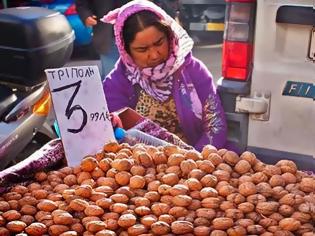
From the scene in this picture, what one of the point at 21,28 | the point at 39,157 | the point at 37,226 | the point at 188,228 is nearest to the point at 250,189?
the point at 188,228

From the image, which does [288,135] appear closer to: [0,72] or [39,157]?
[39,157]

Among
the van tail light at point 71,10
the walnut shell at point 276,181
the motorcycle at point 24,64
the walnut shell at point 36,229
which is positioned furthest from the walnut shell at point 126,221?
the van tail light at point 71,10

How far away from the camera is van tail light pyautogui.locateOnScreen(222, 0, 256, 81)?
2.89 metres

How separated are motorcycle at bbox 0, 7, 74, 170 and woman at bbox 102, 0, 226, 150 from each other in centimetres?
55

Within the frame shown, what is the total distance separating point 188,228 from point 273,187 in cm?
34

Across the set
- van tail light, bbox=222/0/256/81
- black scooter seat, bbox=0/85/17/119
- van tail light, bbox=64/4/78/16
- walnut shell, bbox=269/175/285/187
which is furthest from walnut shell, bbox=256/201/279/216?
van tail light, bbox=64/4/78/16

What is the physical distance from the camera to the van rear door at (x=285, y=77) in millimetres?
2707

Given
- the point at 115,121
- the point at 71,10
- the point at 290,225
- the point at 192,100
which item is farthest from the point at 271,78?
the point at 71,10

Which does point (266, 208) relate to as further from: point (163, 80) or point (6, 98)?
point (6, 98)

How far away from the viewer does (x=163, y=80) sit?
306 centimetres

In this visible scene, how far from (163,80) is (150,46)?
184 millimetres

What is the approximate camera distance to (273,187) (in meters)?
1.88

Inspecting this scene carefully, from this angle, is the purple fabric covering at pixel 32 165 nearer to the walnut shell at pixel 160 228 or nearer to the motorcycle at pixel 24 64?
the walnut shell at pixel 160 228

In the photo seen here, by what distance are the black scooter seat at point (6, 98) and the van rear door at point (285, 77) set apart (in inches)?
57.0
